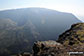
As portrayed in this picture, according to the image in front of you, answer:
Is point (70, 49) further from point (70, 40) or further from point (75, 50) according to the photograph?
point (70, 40)

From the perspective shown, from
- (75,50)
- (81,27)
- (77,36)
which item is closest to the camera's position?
(75,50)

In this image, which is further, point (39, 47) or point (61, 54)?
point (39, 47)

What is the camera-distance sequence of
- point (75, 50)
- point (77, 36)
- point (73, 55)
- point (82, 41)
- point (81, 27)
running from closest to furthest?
point (73, 55) → point (75, 50) → point (82, 41) → point (77, 36) → point (81, 27)

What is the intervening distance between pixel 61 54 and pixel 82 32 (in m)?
27.1

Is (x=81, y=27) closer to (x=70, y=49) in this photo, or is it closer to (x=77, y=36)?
(x=77, y=36)

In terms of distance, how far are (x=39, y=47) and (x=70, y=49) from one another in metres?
14.5

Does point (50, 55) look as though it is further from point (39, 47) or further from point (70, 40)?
point (70, 40)

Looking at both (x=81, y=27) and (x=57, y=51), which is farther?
(x=81, y=27)

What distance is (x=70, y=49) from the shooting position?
39.4 metres

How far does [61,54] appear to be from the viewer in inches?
1439

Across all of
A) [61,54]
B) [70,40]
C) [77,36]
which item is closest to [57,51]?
[61,54]

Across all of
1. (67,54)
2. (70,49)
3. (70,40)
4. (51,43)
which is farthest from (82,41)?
(67,54)

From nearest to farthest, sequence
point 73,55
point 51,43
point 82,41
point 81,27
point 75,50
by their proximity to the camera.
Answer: point 73,55 → point 75,50 → point 51,43 → point 82,41 → point 81,27

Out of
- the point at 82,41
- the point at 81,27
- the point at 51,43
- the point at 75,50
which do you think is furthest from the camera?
the point at 81,27
